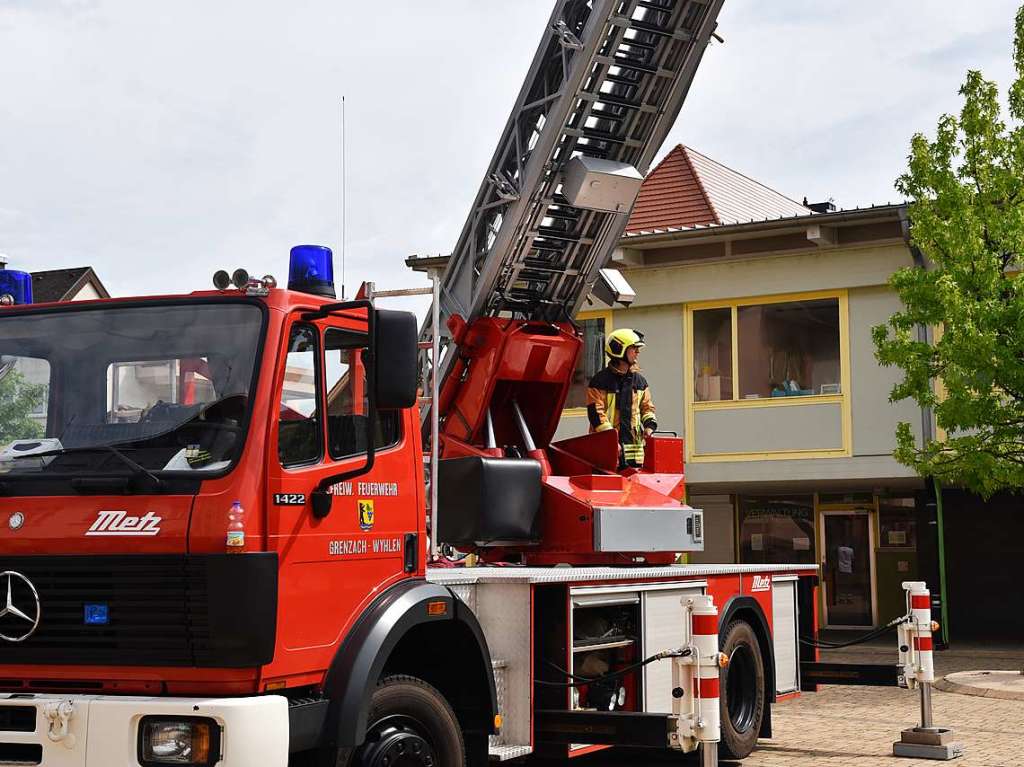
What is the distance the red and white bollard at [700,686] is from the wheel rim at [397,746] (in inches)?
58.9

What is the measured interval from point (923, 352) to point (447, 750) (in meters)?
11.2

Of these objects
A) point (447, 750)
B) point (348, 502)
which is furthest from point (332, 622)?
point (447, 750)

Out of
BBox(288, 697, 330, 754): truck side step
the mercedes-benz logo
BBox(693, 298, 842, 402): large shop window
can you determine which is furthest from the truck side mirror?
BBox(693, 298, 842, 402): large shop window

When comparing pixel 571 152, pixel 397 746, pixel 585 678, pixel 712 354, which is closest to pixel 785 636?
pixel 585 678

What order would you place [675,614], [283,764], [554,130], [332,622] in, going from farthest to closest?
[554,130], [675,614], [332,622], [283,764]

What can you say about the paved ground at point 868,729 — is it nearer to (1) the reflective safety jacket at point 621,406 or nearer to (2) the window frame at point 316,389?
(1) the reflective safety jacket at point 621,406

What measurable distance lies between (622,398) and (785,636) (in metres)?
2.33

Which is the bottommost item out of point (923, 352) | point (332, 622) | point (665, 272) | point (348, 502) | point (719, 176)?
point (332, 622)

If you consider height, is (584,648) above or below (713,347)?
below

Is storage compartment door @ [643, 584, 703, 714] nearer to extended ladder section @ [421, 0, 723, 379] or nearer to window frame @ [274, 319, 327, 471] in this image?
extended ladder section @ [421, 0, 723, 379]

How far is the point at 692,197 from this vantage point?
82.8 ft

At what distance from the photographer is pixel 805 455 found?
2191 cm

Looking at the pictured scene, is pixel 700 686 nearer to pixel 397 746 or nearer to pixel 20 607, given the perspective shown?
pixel 397 746

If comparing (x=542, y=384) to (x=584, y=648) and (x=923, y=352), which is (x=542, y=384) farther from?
(x=923, y=352)
